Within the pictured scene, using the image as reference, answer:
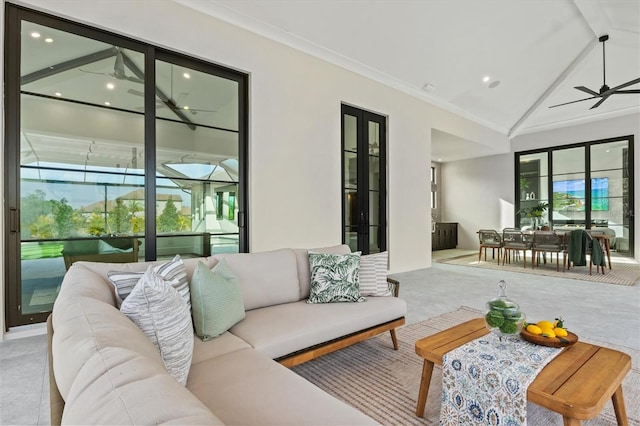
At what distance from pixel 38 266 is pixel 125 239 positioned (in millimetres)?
706

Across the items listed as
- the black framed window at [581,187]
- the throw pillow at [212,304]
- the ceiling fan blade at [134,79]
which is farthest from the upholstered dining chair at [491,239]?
the ceiling fan blade at [134,79]

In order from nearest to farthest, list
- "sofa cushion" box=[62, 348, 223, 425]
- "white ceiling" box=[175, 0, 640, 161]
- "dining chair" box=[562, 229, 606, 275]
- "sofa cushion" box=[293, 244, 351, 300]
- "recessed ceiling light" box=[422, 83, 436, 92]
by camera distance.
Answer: "sofa cushion" box=[62, 348, 223, 425] < "sofa cushion" box=[293, 244, 351, 300] < "white ceiling" box=[175, 0, 640, 161] < "dining chair" box=[562, 229, 606, 275] < "recessed ceiling light" box=[422, 83, 436, 92]

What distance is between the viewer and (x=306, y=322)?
2.08m

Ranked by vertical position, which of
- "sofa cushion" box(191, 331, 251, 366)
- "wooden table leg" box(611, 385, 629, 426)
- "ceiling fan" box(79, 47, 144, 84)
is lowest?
"wooden table leg" box(611, 385, 629, 426)

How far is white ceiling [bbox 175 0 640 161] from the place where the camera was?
4.09m

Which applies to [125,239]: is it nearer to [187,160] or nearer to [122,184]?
[122,184]

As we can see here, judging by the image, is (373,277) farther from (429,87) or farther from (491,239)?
(491,239)

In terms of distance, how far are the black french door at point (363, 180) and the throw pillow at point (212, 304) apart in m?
3.25

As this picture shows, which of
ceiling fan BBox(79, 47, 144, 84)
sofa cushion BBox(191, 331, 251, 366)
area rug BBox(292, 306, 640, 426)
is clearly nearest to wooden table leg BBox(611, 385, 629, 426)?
area rug BBox(292, 306, 640, 426)

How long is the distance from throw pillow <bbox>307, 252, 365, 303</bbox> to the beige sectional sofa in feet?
0.26

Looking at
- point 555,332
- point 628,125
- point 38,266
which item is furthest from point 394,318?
point 628,125

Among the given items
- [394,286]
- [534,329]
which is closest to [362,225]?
[394,286]

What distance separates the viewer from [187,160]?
12.3ft

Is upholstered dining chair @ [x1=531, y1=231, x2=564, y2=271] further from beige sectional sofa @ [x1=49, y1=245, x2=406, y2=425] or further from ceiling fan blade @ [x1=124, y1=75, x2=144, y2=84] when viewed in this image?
ceiling fan blade @ [x1=124, y1=75, x2=144, y2=84]
